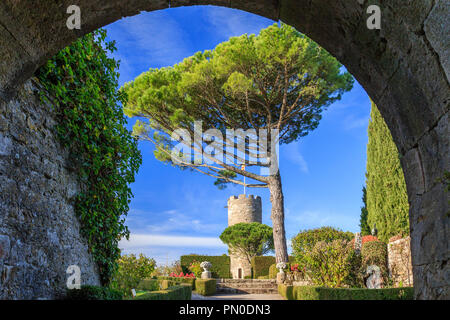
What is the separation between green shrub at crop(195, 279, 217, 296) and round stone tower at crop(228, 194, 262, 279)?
9973 mm

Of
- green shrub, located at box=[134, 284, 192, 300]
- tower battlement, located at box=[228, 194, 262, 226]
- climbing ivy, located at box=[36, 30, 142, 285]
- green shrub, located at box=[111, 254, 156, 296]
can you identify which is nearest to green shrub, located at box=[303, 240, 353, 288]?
green shrub, located at box=[134, 284, 192, 300]

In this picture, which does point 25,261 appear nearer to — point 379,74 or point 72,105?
point 72,105

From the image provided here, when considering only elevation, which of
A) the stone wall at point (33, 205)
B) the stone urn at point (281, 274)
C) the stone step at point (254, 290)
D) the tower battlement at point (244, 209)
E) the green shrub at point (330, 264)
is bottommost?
the stone step at point (254, 290)

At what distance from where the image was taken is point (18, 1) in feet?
6.71

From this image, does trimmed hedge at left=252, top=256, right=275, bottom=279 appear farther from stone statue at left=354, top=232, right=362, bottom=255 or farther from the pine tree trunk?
stone statue at left=354, top=232, right=362, bottom=255

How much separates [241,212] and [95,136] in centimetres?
2045

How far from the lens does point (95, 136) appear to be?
14.5 ft

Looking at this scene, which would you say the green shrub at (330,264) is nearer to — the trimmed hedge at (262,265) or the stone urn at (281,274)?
the stone urn at (281,274)

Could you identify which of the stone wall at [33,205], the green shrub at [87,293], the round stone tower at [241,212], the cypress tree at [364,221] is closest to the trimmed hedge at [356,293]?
the green shrub at [87,293]

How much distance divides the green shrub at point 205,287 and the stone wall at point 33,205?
931 cm

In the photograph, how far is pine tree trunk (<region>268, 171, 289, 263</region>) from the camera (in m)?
14.0

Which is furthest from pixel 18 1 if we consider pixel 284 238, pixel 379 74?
pixel 284 238

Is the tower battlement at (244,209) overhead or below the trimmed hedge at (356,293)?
overhead

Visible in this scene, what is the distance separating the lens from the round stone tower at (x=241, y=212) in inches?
908
